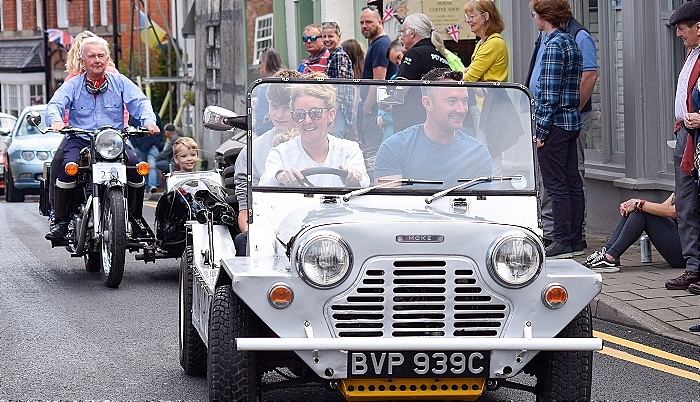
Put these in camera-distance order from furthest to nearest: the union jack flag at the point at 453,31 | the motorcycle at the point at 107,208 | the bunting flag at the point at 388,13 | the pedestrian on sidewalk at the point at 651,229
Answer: the bunting flag at the point at 388,13
the union jack flag at the point at 453,31
the motorcycle at the point at 107,208
the pedestrian on sidewalk at the point at 651,229

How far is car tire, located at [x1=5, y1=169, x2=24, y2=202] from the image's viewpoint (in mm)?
24500

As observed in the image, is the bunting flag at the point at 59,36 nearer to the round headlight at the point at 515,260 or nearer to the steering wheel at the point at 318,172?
the steering wheel at the point at 318,172

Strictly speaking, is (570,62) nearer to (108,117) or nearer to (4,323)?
(108,117)

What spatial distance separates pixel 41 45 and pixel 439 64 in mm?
44464

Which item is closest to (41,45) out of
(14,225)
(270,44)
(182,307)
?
(270,44)

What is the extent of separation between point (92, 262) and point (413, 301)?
6.82 meters

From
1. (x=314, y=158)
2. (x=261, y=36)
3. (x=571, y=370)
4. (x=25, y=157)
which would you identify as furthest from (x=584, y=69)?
(x=261, y=36)

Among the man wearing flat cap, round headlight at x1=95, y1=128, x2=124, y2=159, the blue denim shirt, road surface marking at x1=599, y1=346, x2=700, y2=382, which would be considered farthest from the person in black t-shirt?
road surface marking at x1=599, y1=346, x2=700, y2=382

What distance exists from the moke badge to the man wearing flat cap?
4.27 m

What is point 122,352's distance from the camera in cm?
759

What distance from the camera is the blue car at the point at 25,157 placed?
78.9 ft

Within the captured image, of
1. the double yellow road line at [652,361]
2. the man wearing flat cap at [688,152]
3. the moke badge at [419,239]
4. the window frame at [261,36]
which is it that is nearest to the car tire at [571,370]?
the moke badge at [419,239]

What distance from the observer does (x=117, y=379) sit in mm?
6812

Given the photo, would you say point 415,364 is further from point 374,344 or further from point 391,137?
point 391,137
